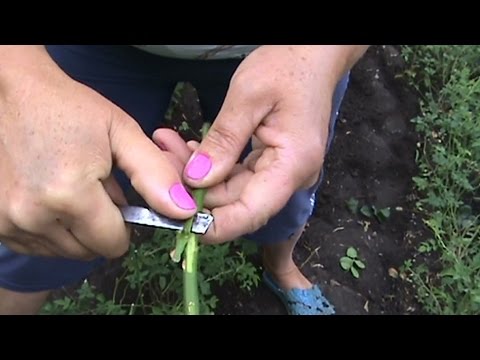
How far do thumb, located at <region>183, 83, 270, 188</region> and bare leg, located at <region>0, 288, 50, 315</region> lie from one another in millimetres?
598

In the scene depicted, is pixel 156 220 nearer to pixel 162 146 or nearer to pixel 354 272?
pixel 162 146

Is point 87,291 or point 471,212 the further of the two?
point 471,212

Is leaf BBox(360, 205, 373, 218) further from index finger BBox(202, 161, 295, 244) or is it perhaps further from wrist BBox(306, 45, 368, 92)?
index finger BBox(202, 161, 295, 244)

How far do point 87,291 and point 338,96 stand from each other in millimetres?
740

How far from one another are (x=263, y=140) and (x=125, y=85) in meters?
0.32

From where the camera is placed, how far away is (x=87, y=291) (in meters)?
1.67

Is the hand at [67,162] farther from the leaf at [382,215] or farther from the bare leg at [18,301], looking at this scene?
the leaf at [382,215]

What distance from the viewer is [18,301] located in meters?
1.41

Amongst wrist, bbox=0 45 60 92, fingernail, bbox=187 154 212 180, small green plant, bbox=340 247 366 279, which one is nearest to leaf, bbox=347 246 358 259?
small green plant, bbox=340 247 366 279

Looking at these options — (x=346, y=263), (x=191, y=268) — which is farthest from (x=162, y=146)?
(x=346, y=263)

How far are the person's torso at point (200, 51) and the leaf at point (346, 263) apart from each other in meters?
0.84
